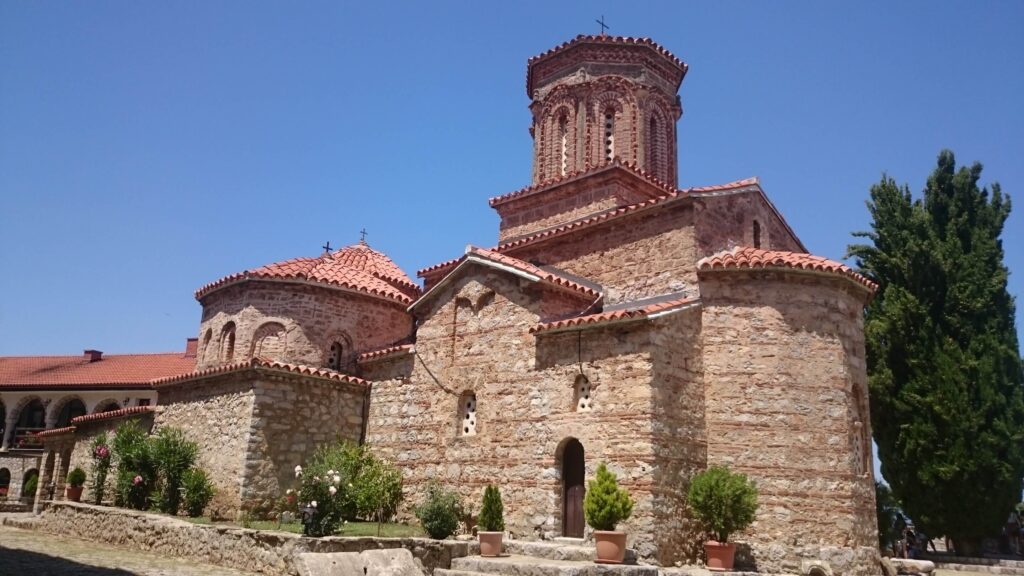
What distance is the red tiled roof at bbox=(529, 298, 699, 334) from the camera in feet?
34.2

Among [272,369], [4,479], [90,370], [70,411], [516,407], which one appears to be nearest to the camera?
[516,407]

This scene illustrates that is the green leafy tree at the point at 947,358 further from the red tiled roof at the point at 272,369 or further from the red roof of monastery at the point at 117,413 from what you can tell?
the red roof of monastery at the point at 117,413

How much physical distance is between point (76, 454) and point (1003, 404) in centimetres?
2200

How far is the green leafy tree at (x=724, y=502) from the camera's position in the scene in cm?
976

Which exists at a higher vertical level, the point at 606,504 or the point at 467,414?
the point at 467,414

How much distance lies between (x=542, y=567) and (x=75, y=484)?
13.0m

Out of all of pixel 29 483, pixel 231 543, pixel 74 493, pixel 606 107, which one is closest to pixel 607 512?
pixel 231 543

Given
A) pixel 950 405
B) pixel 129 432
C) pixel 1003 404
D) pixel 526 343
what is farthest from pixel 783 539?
pixel 129 432

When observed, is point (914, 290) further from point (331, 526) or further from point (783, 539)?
point (331, 526)

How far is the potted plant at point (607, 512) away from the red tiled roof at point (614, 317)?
214cm

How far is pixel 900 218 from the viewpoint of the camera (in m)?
17.9

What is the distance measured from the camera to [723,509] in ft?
32.0

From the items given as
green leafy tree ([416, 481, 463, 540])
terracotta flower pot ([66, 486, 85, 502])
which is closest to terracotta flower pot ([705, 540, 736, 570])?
green leafy tree ([416, 481, 463, 540])

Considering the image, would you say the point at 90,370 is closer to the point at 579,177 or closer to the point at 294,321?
the point at 294,321
